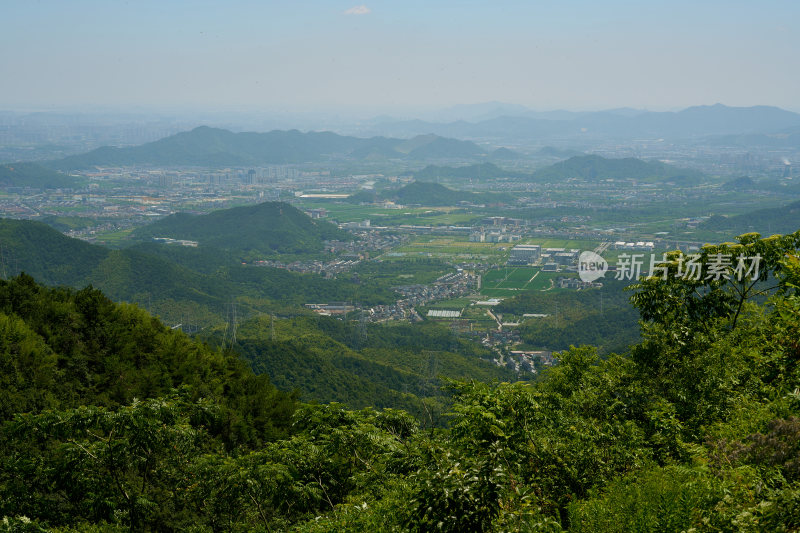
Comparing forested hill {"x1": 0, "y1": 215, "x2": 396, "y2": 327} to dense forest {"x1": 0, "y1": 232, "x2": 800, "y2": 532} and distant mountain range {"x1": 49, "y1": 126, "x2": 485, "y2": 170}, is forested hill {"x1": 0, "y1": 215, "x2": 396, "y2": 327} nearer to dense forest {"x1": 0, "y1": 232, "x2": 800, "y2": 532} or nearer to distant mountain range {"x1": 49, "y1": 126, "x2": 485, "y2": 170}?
dense forest {"x1": 0, "y1": 232, "x2": 800, "y2": 532}

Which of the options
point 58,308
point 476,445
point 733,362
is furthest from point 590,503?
point 58,308

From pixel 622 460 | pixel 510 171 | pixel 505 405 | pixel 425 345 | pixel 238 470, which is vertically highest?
pixel 510 171

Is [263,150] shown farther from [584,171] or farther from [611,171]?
[611,171]

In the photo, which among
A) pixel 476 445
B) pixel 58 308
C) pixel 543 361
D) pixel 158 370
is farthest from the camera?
pixel 543 361

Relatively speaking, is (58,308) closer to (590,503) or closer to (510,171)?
(590,503)

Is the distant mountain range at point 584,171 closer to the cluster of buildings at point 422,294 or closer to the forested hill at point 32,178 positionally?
the forested hill at point 32,178

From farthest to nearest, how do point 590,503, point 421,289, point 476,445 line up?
point 421,289 < point 476,445 < point 590,503

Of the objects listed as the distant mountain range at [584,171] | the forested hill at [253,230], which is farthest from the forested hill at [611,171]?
→ the forested hill at [253,230]
